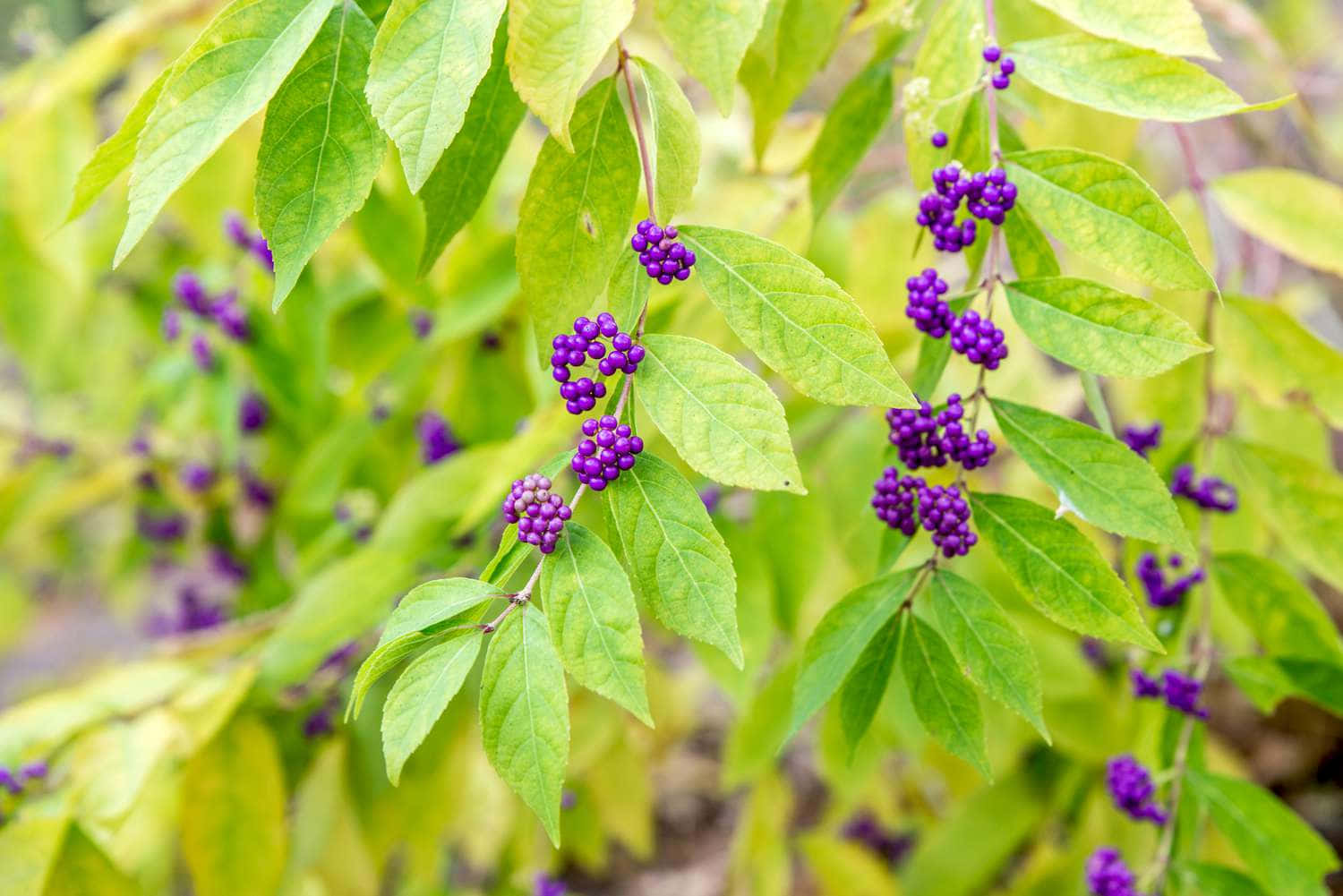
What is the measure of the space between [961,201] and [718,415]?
37 cm

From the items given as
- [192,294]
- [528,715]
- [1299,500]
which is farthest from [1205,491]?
[192,294]

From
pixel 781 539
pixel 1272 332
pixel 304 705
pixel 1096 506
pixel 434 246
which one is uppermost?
pixel 434 246

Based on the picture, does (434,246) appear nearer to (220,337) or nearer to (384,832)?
(220,337)

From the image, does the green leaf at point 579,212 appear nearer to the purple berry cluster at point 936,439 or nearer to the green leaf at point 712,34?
the green leaf at point 712,34

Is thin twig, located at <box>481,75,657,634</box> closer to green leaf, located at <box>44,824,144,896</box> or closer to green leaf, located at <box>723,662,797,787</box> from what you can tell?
green leaf, located at <box>44,824,144,896</box>

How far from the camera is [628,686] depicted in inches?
33.0

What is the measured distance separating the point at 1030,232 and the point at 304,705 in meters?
1.54

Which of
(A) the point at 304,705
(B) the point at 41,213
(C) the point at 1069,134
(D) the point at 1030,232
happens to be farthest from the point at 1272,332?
(B) the point at 41,213

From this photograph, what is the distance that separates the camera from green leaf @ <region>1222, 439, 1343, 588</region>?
1.45 metres

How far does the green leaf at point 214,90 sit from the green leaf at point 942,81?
1.96 ft

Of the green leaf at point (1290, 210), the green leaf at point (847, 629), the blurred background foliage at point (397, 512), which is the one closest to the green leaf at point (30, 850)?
the blurred background foliage at point (397, 512)

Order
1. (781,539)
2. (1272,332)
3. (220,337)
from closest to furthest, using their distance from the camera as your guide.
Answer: (1272,332), (781,539), (220,337)

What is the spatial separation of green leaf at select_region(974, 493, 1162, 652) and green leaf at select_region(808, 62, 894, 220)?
1.54 ft

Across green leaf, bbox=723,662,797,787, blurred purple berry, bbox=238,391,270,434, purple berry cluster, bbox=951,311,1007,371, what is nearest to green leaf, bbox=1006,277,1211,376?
purple berry cluster, bbox=951,311,1007,371
